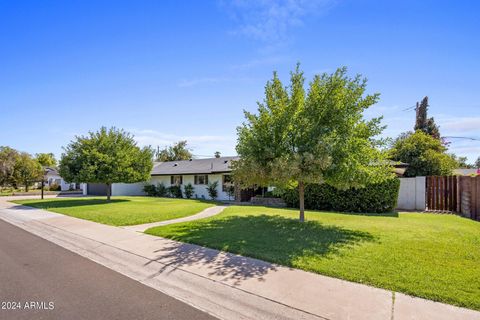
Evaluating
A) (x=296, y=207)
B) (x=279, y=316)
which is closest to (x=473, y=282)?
(x=279, y=316)

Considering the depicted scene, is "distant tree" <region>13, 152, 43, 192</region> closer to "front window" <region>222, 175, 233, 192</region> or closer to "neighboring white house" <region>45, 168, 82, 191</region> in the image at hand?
"neighboring white house" <region>45, 168, 82, 191</region>

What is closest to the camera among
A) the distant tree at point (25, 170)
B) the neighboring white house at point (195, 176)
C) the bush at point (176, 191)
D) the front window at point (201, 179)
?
the neighboring white house at point (195, 176)

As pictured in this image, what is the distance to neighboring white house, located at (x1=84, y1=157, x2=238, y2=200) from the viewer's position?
23.8 metres

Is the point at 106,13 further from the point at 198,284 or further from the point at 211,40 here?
the point at 198,284

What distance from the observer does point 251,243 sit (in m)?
7.44

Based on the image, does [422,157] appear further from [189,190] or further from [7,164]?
[7,164]

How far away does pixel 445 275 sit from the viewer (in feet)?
16.2

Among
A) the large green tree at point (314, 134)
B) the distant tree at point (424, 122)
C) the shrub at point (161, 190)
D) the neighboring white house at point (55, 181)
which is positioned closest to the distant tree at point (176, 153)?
the neighboring white house at point (55, 181)

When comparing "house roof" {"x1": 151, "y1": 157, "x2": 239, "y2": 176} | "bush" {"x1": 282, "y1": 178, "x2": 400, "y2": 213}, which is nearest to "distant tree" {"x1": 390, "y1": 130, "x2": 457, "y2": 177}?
"bush" {"x1": 282, "y1": 178, "x2": 400, "y2": 213}

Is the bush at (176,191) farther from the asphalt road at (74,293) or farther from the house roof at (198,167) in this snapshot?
the asphalt road at (74,293)

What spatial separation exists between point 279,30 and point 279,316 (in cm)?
885

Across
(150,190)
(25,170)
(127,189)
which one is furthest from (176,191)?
(25,170)

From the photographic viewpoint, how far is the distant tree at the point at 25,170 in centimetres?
→ 3856

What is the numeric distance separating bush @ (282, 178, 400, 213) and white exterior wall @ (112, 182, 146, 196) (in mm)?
21496
